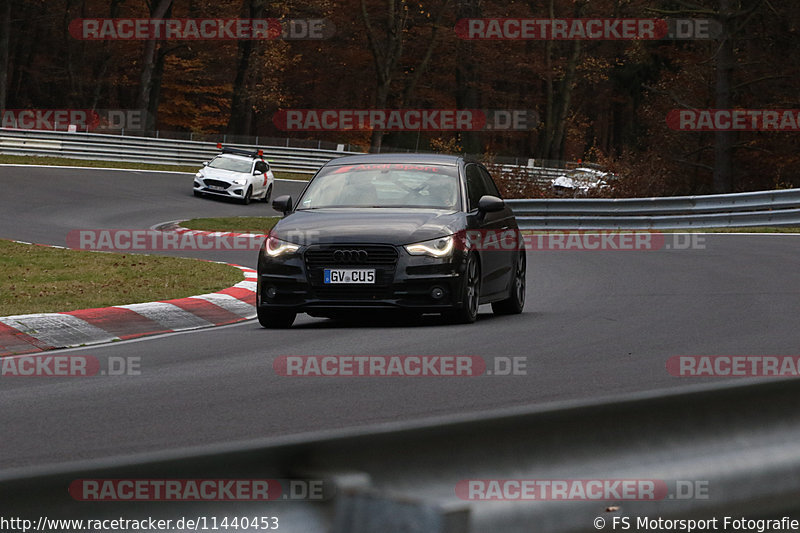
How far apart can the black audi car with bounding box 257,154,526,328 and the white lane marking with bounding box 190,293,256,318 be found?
1525 millimetres

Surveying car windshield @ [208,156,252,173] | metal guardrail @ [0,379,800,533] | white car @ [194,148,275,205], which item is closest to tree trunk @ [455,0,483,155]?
white car @ [194,148,275,205]

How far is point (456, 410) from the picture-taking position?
7.14m

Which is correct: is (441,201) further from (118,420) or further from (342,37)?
(342,37)

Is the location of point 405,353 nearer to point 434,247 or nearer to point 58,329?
point 434,247

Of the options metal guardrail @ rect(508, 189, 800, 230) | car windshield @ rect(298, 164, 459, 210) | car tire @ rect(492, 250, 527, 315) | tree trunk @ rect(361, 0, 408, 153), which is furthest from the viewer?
tree trunk @ rect(361, 0, 408, 153)

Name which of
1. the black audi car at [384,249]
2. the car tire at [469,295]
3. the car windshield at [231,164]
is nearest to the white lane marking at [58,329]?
the black audi car at [384,249]

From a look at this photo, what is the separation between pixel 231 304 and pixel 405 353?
4.50 metres

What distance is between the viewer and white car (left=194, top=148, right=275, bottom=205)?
132 feet

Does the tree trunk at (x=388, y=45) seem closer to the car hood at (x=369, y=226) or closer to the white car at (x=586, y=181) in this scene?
the white car at (x=586, y=181)

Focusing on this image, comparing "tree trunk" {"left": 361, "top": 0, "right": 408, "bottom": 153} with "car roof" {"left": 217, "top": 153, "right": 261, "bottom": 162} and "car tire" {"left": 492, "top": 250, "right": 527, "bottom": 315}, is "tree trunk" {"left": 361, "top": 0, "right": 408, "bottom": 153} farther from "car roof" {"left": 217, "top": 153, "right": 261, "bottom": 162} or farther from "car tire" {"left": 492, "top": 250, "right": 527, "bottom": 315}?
"car tire" {"left": 492, "top": 250, "right": 527, "bottom": 315}

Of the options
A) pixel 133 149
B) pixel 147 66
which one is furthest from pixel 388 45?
pixel 133 149

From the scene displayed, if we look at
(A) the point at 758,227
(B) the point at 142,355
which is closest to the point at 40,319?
(B) the point at 142,355

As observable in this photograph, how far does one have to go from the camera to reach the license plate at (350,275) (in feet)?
36.8

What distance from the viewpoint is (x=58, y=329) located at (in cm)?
1103
